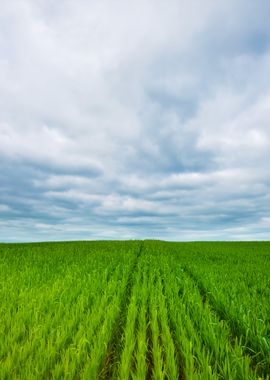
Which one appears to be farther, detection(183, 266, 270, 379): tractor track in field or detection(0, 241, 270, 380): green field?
detection(183, 266, 270, 379): tractor track in field

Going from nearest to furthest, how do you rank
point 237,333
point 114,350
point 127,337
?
point 127,337 < point 114,350 < point 237,333

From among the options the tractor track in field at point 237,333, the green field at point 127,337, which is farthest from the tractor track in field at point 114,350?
the tractor track in field at point 237,333

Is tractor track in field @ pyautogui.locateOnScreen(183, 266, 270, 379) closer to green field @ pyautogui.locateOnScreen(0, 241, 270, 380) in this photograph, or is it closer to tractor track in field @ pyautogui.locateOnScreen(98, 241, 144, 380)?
green field @ pyautogui.locateOnScreen(0, 241, 270, 380)

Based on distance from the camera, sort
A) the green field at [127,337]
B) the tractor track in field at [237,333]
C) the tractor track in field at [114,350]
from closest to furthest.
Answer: the green field at [127,337] → the tractor track in field at [114,350] → the tractor track in field at [237,333]

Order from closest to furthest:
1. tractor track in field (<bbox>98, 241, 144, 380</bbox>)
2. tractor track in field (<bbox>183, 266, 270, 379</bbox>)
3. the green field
Answer: 1. the green field
2. tractor track in field (<bbox>98, 241, 144, 380</bbox>)
3. tractor track in field (<bbox>183, 266, 270, 379</bbox>)

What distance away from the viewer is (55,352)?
3715mm

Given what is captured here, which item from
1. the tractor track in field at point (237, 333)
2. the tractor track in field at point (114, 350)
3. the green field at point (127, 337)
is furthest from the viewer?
the tractor track in field at point (237, 333)

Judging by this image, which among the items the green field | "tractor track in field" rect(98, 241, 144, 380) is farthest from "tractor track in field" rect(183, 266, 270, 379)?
"tractor track in field" rect(98, 241, 144, 380)

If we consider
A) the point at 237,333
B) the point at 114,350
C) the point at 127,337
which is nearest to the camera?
the point at 127,337

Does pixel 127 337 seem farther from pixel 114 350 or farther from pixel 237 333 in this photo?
pixel 237 333

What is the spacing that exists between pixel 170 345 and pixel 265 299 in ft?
12.3

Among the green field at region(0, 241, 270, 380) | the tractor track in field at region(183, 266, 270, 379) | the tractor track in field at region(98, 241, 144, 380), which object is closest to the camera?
the green field at region(0, 241, 270, 380)

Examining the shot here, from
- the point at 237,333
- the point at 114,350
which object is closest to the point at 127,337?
the point at 114,350

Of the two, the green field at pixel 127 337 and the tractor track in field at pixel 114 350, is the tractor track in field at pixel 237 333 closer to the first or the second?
the green field at pixel 127 337
